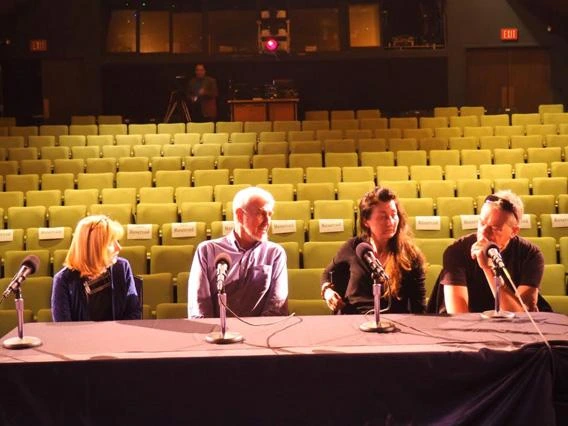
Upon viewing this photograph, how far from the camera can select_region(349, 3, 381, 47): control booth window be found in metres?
12.7

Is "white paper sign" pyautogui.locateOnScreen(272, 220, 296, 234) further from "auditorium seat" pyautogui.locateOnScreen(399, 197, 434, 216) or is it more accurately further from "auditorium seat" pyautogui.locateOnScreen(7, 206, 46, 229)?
"auditorium seat" pyautogui.locateOnScreen(7, 206, 46, 229)

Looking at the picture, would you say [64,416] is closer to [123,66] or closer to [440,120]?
[440,120]

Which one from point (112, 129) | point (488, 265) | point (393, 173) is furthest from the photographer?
point (112, 129)

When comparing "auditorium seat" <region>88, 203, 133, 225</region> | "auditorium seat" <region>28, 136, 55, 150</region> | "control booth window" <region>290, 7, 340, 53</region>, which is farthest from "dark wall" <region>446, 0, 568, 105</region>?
"auditorium seat" <region>88, 203, 133, 225</region>

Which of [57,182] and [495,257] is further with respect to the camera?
[57,182]

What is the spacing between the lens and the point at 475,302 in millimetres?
3092

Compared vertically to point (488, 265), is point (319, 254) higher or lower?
lower

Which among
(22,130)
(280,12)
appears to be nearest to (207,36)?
(280,12)

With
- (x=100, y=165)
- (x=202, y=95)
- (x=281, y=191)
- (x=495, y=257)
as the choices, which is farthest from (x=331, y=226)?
(x=202, y=95)

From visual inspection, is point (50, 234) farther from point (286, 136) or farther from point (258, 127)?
point (258, 127)

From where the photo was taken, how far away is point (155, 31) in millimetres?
12805

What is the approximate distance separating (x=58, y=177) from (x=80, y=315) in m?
4.51

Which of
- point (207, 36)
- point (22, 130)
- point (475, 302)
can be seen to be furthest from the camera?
point (207, 36)

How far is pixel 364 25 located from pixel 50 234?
8498 mm
